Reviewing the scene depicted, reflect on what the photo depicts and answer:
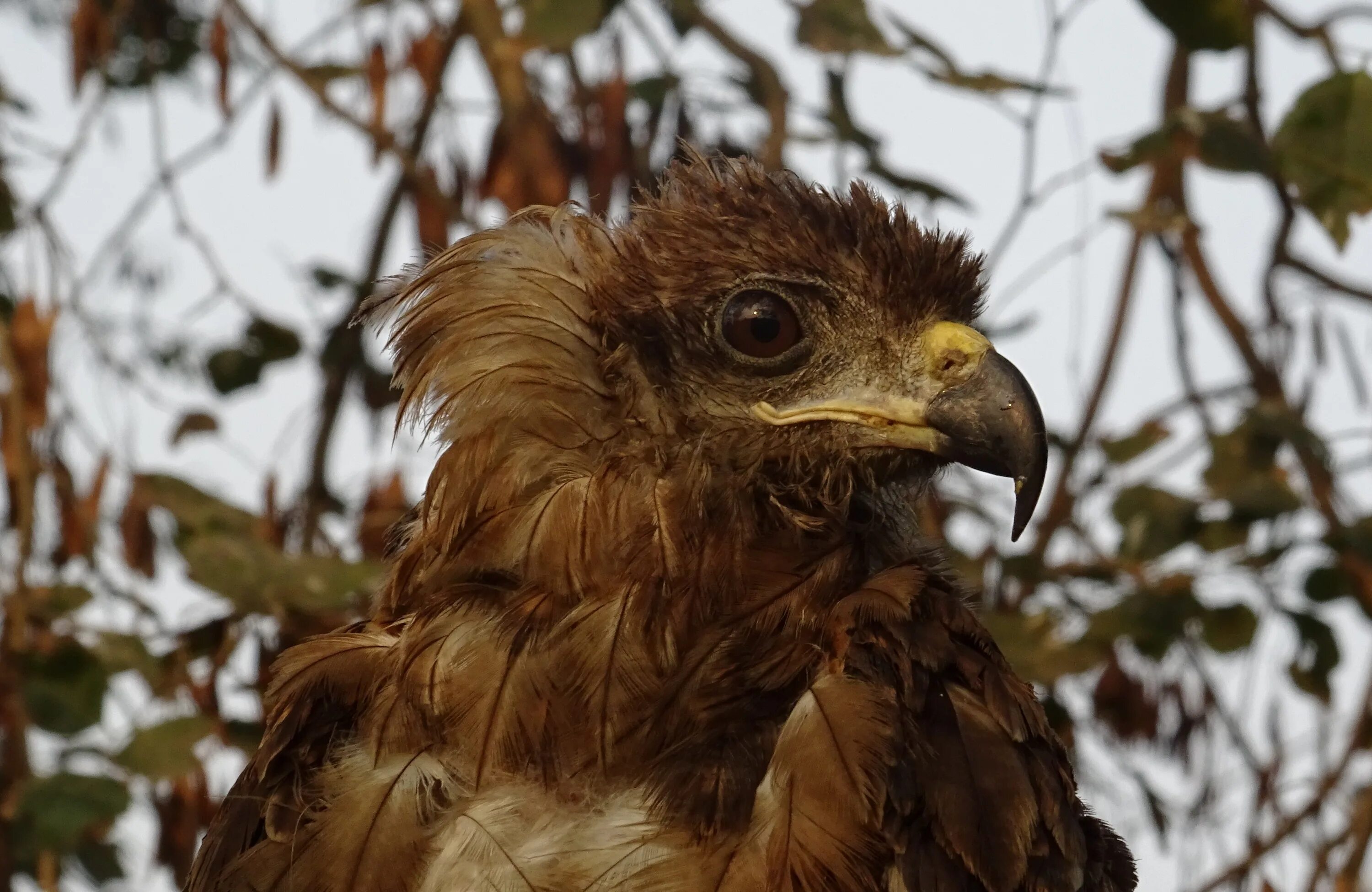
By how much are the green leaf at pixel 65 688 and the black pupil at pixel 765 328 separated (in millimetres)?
1878

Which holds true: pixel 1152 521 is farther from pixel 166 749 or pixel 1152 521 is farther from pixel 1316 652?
pixel 166 749

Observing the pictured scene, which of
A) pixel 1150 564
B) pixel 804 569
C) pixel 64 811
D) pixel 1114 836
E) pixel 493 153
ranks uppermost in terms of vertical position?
pixel 493 153

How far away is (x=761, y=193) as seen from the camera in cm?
279

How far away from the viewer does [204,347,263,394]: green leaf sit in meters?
4.75

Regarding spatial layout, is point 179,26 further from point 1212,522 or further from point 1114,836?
point 1114,836

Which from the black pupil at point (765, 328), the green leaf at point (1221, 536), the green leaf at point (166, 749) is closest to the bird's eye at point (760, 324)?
the black pupil at point (765, 328)

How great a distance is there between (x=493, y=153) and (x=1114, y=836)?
2701 mm

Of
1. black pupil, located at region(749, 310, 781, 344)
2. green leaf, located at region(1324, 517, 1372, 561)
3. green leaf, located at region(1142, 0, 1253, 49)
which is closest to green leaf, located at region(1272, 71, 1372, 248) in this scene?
green leaf, located at region(1142, 0, 1253, 49)

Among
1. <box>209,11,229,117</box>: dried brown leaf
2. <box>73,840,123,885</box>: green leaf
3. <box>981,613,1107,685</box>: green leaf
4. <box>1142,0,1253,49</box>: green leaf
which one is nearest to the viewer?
<box>1142,0,1253,49</box>: green leaf

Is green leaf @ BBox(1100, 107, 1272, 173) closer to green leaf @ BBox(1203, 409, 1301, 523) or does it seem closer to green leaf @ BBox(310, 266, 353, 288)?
green leaf @ BBox(1203, 409, 1301, 523)

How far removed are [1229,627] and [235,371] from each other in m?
2.82

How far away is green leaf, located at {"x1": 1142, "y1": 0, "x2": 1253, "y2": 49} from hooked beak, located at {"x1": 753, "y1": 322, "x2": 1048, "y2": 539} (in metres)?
1.03

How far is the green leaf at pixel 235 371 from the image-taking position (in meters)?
4.75

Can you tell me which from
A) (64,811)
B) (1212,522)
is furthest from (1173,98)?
(64,811)
